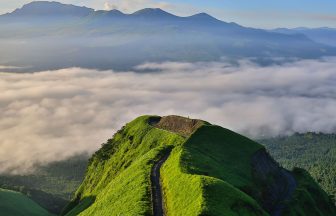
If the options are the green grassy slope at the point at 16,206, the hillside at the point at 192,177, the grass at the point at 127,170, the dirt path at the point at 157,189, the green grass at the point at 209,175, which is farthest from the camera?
the green grassy slope at the point at 16,206

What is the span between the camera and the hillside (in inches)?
3019

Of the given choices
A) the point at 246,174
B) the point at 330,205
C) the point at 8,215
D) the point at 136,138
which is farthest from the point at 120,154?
the point at 330,205

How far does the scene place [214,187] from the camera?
253ft

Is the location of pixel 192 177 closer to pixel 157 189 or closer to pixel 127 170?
pixel 157 189

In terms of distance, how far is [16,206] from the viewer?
542 feet

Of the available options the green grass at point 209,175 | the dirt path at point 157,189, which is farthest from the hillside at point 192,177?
the dirt path at point 157,189

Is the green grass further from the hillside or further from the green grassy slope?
the green grassy slope

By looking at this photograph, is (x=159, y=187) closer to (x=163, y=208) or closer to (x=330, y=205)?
(x=163, y=208)

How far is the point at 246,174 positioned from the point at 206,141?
674 inches

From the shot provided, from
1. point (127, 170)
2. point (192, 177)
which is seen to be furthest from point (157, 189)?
point (127, 170)

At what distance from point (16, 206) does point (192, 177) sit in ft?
338

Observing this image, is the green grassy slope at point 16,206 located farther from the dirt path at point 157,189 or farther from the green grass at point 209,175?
the green grass at point 209,175

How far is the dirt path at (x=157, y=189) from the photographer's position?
77.1 m

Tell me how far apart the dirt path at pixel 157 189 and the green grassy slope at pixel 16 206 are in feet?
236
